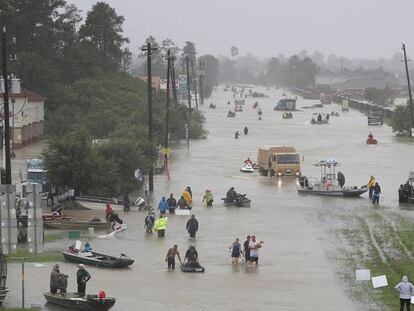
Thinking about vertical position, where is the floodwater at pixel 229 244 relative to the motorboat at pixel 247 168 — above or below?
below

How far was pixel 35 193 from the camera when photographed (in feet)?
83.5

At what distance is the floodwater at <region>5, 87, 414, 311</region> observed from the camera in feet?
94.8

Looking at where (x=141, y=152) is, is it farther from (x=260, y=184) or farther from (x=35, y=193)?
(x=35, y=193)

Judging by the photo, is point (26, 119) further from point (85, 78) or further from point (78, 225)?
point (78, 225)

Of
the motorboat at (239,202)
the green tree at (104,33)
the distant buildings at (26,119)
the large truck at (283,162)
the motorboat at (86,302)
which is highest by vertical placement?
the green tree at (104,33)

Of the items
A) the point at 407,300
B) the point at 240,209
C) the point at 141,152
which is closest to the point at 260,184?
the point at 141,152

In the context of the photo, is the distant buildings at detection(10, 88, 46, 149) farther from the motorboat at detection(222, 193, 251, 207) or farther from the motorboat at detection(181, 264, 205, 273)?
the motorboat at detection(181, 264, 205, 273)

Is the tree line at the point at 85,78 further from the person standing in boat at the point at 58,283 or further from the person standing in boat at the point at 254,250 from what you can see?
the person standing in boat at the point at 58,283

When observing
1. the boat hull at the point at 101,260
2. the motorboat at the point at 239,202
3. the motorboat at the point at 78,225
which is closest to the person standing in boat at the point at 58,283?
the boat hull at the point at 101,260

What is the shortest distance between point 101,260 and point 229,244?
6.74 metres

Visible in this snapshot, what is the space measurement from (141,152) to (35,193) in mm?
31692

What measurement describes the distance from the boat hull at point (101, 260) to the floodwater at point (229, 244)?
0.82 feet

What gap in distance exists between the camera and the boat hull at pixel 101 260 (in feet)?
106

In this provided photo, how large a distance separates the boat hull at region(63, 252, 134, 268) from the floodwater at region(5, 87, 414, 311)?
25 centimetres
